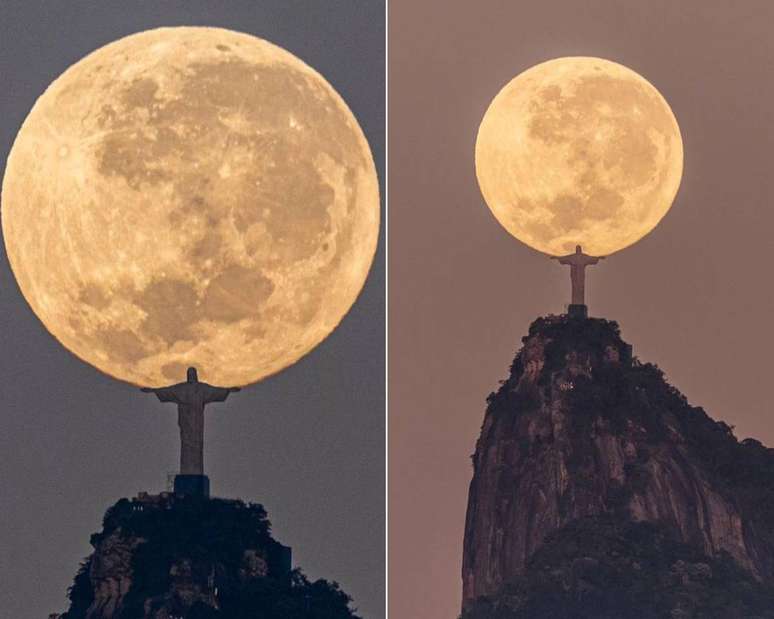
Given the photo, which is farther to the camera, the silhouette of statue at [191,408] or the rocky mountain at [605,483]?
the rocky mountain at [605,483]

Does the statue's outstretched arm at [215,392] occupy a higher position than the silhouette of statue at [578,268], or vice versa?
the silhouette of statue at [578,268]

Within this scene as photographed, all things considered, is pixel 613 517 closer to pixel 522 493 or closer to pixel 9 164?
pixel 522 493

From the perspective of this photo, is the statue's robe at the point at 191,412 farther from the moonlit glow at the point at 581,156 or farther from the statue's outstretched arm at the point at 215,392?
the moonlit glow at the point at 581,156

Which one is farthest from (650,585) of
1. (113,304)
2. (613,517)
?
(113,304)

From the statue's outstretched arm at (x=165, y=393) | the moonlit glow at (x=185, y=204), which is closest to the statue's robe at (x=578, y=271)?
the moonlit glow at (x=185, y=204)

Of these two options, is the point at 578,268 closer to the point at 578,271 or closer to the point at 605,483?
the point at 578,271

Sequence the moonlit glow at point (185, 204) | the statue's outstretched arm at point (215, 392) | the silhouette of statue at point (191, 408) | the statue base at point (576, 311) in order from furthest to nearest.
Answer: the statue base at point (576, 311) → the statue's outstretched arm at point (215, 392) → the silhouette of statue at point (191, 408) → the moonlit glow at point (185, 204)

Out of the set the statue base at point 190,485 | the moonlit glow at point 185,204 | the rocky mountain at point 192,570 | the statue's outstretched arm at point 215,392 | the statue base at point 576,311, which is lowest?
the rocky mountain at point 192,570
